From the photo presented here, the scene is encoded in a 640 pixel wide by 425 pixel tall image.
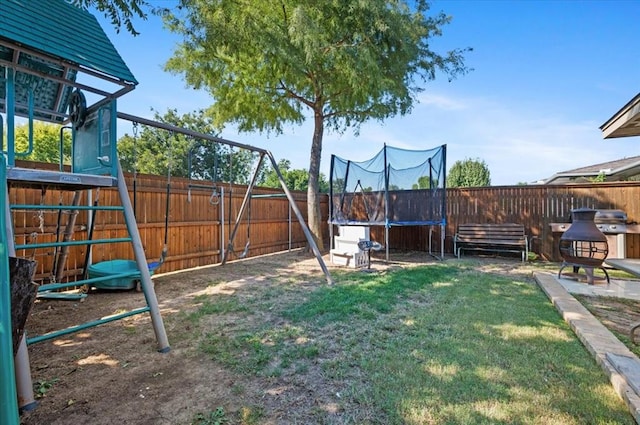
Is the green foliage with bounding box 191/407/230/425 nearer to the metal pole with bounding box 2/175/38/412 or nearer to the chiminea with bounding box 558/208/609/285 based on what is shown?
the metal pole with bounding box 2/175/38/412

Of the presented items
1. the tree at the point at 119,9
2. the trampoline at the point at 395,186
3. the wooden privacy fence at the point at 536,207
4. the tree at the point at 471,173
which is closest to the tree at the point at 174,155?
the trampoline at the point at 395,186

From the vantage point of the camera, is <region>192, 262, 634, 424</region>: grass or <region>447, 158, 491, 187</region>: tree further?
<region>447, 158, 491, 187</region>: tree

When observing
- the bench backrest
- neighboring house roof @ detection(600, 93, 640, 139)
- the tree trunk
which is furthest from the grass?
the tree trunk

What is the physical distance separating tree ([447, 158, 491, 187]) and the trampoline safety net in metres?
11.3

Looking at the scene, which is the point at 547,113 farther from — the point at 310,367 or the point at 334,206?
the point at 310,367

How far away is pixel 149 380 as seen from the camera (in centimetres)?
197

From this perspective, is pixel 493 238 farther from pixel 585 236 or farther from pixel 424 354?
pixel 424 354

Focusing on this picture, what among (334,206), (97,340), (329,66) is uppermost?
(329,66)

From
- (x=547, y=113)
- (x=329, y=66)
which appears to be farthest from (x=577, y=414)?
(x=547, y=113)

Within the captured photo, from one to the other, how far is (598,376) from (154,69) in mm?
9281

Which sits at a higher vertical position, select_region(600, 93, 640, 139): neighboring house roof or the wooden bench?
select_region(600, 93, 640, 139): neighboring house roof

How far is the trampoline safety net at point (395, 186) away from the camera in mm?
7152

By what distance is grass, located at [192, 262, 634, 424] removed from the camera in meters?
1.63

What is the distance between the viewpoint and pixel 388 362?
216 cm
